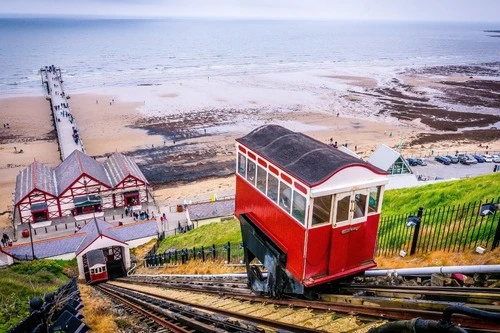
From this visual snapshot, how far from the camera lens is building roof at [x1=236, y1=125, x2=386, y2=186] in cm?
976

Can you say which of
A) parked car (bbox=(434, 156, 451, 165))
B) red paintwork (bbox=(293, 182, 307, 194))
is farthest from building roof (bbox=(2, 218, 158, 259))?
parked car (bbox=(434, 156, 451, 165))

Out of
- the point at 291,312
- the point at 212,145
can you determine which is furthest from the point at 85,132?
the point at 291,312

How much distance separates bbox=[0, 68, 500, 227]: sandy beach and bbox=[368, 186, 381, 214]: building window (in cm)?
2780

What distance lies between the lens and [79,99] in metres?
72.2

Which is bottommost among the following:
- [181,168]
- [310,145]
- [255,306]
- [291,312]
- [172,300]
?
[181,168]

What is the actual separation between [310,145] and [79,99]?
2769 inches

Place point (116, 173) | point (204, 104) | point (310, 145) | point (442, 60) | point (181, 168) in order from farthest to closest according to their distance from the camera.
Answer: point (442, 60) → point (204, 104) → point (181, 168) → point (116, 173) → point (310, 145)

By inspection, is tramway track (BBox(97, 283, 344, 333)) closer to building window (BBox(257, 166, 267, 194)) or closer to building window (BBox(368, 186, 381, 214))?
building window (BBox(257, 166, 267, 194))

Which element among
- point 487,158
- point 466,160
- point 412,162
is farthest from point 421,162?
point 487,158

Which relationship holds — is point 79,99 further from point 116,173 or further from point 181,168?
point 116,173

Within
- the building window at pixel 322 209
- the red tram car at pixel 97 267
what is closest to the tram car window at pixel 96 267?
the red tram car at pixel 97 267

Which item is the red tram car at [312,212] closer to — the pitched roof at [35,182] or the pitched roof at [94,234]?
the pitched roof at [94,234]

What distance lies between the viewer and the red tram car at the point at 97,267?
21781 mm

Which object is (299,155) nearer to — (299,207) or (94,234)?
(299,207)
